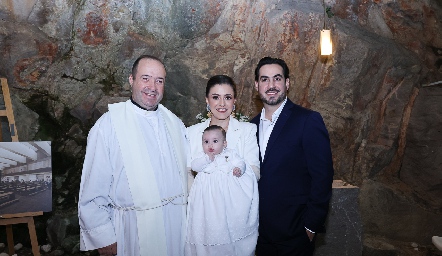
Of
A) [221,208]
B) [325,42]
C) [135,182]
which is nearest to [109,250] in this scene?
[135,182]

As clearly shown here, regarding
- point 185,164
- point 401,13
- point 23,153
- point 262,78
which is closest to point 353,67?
point 401,13

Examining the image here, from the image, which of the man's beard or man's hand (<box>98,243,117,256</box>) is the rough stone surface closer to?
the man's beard

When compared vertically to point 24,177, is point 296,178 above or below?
above

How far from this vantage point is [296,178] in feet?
8.41

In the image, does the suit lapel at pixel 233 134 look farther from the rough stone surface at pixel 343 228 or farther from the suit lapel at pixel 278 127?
the rough stone surface at pixel 343 228

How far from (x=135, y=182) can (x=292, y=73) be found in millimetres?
4001

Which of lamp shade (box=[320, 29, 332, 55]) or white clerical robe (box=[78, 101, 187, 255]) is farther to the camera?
lamp shade (box=[320, 29, 332, 55])

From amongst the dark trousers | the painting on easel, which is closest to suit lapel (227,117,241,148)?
the dark trousers

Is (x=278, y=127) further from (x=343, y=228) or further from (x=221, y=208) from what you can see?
(x=343, y=228)

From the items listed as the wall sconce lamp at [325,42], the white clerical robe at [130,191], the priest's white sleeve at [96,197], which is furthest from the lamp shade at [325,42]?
the priest's white sleeve at [96,197]

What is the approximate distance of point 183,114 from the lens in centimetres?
579

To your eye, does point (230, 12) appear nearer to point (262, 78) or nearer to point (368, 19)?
point (368, 19)

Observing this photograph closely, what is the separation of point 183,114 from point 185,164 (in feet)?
10.3

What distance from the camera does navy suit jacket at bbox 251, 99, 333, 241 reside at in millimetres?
2502
